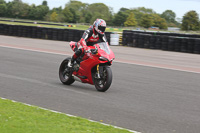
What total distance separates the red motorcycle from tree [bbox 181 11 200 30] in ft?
337

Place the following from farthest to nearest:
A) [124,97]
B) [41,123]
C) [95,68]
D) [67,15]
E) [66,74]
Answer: [67,15], [66,74], [95,68], [124,97], [41,123]

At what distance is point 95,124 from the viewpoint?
575cm

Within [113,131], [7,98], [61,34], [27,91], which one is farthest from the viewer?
[61,34]

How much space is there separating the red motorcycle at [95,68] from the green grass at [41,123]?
238 centimetres

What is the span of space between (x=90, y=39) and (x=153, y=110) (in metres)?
2.75

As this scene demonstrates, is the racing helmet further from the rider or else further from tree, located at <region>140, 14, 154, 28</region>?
tree, located at <region>140, 14, 154, 28</region>

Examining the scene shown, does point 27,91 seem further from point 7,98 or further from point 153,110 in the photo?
point 153,110

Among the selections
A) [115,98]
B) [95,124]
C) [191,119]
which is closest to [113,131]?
[95,124]

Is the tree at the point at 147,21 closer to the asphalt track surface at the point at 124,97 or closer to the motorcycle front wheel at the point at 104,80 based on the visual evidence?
the asphalt track surface at the point at 124,97

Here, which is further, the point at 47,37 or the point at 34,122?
the point at 47,37

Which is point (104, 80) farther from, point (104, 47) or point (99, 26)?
point (99, 26)

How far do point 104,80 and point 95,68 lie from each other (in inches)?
16.2

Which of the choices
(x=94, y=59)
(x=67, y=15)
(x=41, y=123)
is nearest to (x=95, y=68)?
(x=94, y=59)

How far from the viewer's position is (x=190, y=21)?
4355 inches
